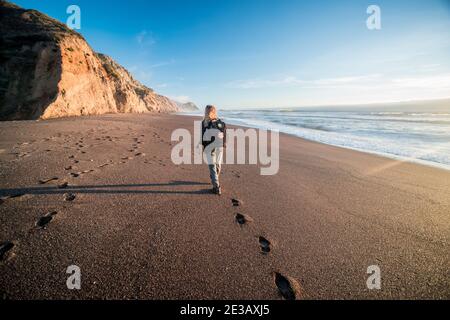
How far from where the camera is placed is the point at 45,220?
3527 millimetres

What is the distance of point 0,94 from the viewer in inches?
Answer: 672

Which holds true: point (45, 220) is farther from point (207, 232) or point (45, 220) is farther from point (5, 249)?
point (207, 232)

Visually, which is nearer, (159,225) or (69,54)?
(159,225)

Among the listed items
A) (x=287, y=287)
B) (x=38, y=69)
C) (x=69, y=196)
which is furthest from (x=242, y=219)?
(x=38, y=69)

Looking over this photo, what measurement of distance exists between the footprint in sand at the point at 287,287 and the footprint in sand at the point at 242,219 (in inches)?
51.4

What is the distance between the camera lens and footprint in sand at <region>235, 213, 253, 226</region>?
13.1ft

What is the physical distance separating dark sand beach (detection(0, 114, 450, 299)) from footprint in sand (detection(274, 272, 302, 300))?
5 centimetres

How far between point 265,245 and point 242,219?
2.72 feet

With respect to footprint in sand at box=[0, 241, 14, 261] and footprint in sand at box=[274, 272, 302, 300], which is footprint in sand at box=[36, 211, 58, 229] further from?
footprint in sand at box=[274, 272, 302, 300]

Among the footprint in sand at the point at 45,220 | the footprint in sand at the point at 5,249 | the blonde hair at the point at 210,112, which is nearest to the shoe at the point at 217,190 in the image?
the blonde hair at the point at 210,112
